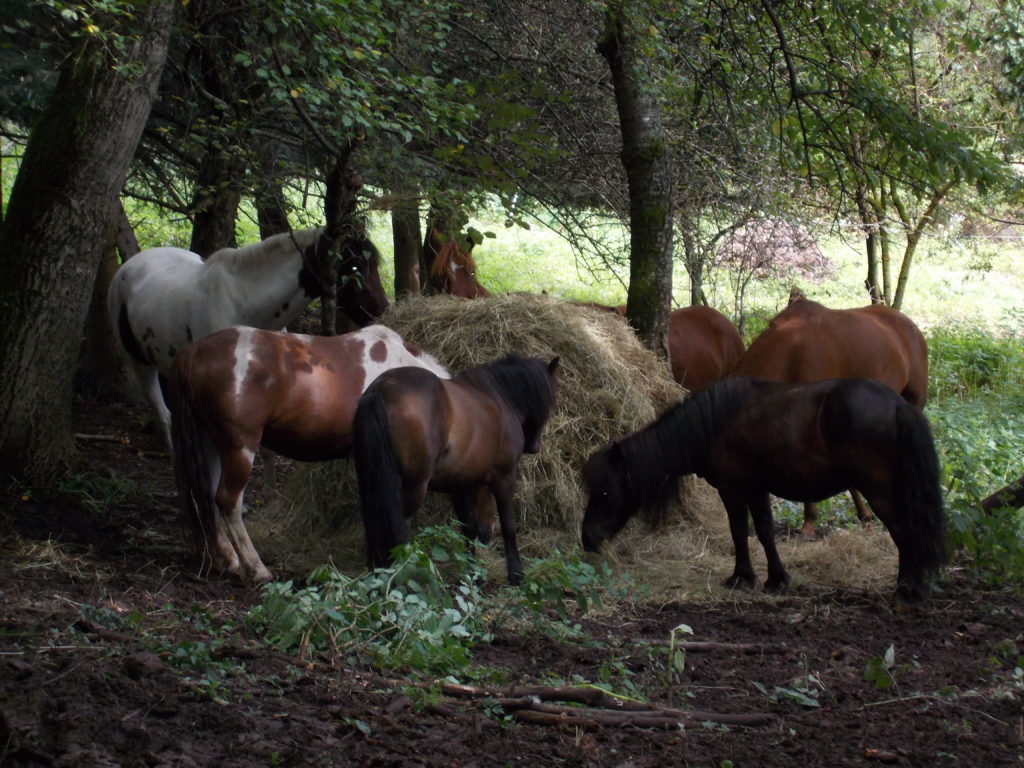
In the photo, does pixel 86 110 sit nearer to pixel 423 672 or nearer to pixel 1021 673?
pixel 423 672

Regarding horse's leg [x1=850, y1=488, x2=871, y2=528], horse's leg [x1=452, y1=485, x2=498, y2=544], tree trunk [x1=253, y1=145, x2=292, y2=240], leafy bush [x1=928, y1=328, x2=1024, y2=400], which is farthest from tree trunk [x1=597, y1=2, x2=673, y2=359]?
leafy bush [x1=928, y1=328, x2=1024, y2=400]

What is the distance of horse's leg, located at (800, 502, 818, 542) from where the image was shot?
7.10 meters

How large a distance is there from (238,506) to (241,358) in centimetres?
81

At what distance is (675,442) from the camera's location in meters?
5.89

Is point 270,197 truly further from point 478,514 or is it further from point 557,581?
point 557,581

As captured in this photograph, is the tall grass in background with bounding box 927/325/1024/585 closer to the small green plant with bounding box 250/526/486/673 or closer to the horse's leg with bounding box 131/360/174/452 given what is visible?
the small green plant with bounding box 250/526/486/673

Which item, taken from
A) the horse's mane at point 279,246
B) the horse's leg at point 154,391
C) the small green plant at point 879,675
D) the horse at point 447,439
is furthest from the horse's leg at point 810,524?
the horse's leg at point 154,391

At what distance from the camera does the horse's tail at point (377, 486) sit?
5047mm

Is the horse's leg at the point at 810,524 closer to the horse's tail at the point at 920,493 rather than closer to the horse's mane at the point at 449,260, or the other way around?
the horse's tail at the point at 920,493

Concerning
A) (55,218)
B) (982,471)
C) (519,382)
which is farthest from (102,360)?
(982,471)

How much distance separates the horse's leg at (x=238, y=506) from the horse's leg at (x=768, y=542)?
2.73 meters

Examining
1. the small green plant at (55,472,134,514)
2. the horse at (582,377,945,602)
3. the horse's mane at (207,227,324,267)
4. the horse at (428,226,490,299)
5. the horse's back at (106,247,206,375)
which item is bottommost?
the small green plant at (55,472,134,514)

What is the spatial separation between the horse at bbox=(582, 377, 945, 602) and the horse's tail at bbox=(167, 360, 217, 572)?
2140mm

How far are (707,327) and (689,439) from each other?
3.68 metres
